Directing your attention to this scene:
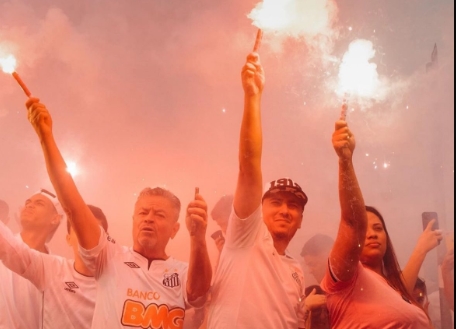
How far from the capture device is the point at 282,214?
1772mm

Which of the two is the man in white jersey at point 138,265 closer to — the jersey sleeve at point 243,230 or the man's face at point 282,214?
the jersey sleeve at point 243,230

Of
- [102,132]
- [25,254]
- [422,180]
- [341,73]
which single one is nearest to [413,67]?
[341,73]

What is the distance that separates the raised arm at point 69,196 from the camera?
167 centimetres

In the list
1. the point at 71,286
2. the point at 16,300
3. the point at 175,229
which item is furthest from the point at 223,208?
the point at 16,300

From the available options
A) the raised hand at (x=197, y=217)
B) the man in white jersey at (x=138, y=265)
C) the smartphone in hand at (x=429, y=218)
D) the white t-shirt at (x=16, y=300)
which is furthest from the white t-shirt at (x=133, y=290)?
the smartphone in hand at (x=429, y=218)

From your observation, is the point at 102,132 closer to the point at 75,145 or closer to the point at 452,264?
the point at 75,145

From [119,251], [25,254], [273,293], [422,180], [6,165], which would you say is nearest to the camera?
[273,293]

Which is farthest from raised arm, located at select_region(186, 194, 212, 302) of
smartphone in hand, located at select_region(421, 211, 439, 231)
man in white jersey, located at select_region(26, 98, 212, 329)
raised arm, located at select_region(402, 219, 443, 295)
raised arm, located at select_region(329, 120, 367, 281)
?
smartphone in hand, located at select_region(421, 211, 439, 231)

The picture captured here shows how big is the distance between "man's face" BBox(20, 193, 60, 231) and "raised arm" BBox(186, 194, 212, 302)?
784mm

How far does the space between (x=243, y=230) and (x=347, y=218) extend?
1.32 feet

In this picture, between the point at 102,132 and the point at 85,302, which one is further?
the point at 102,132

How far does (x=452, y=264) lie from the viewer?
6.41 feet

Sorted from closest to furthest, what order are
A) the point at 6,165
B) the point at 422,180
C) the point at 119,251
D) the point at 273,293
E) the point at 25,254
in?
the point at 273,293 → the point at 119,251 → the point at 25,254 → the point at 422,180 → the point at 6,165

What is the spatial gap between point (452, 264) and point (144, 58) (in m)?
1.77
